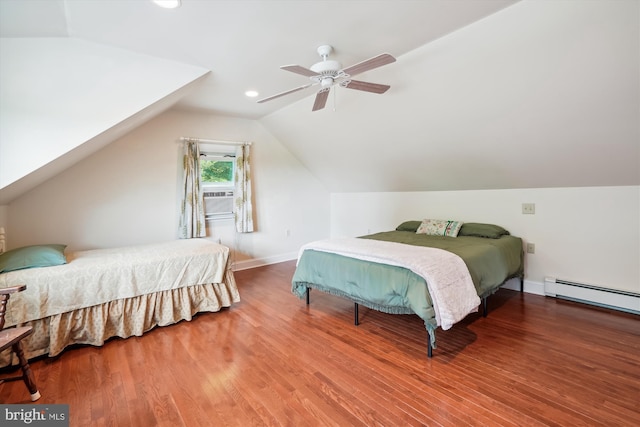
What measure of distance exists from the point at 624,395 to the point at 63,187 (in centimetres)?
528

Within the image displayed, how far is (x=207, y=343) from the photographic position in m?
2.63

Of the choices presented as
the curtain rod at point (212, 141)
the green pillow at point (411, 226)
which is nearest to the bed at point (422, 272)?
the green pillow at point (411, 226)

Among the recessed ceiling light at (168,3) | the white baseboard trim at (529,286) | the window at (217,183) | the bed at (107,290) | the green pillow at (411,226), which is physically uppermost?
the recessed ceiling light at (168,3)

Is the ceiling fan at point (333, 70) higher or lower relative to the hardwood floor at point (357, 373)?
higher

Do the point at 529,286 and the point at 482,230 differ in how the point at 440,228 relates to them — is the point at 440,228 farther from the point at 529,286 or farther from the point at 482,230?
the point at 529,286

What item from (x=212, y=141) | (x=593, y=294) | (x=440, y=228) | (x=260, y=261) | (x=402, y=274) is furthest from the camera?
(x=260, y=261)

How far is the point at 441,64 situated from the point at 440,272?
1.78 m

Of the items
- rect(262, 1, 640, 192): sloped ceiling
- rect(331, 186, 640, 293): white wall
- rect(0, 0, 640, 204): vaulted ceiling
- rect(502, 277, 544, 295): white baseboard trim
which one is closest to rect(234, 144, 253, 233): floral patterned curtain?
rect(262, 1, 640, 192): sloped ceiling

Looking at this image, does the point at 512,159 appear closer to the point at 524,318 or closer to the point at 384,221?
the point at 524,318

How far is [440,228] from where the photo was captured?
157 inches

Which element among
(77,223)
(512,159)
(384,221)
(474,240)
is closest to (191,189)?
(77,223)

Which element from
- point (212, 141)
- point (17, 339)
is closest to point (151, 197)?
point (212, 141)

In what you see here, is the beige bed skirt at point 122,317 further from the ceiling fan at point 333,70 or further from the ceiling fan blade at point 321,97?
the ceiling fan at point 333,70

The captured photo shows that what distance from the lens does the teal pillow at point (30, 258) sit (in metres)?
2.44
